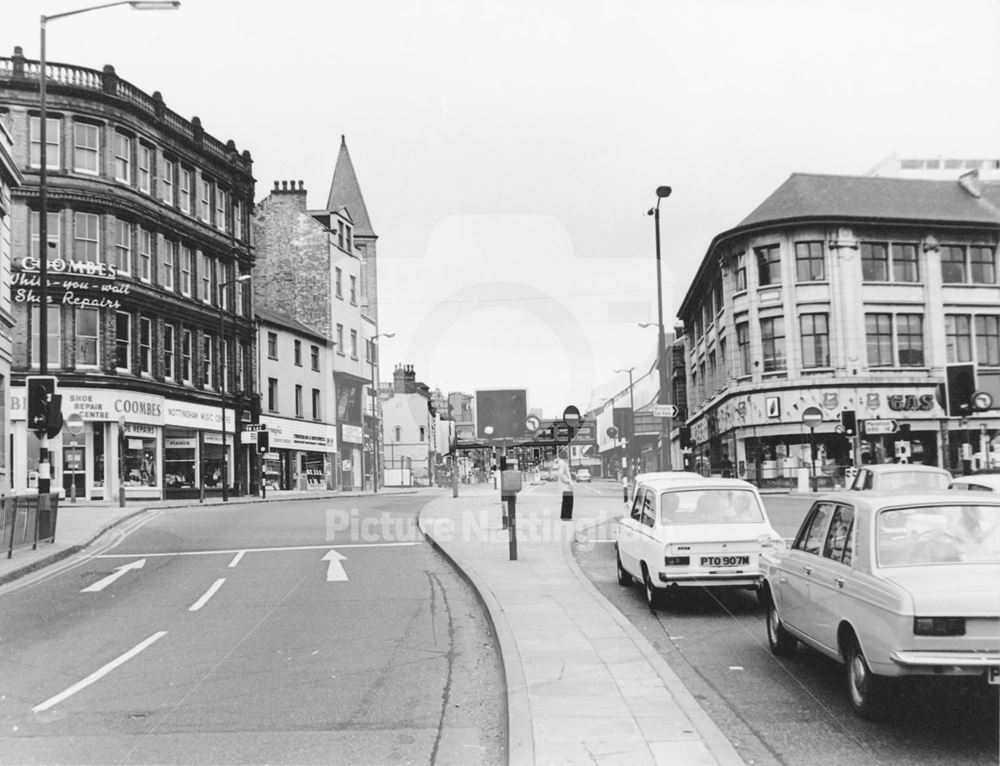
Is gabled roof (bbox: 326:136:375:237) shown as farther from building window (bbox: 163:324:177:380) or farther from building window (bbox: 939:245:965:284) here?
building window (bbox: 939:245:965:284)

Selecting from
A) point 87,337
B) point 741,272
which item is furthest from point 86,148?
point 741,272

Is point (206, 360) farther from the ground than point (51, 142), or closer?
closer

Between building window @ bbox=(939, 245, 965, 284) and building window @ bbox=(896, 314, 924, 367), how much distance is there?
285 cm

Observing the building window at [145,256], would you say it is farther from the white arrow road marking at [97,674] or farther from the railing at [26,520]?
the white arrow road marking at [97,674]

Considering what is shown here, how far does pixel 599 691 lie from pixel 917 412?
4559 cm

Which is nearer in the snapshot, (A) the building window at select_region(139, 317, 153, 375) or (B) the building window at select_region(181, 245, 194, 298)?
(A) the building window at select_region(139, 317, 153, 375)

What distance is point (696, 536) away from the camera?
11.4 m

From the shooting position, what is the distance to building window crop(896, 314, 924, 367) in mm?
49125

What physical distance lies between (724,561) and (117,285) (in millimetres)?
33137

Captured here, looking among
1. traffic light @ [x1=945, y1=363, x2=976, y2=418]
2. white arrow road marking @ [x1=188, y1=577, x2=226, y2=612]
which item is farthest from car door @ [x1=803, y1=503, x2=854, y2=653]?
white arrow road marking @ [x1=188, y1=577, x2=226, y2=612]

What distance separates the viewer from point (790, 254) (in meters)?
49.2

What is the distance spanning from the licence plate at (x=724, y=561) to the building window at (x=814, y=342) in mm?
39404

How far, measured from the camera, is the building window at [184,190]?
146 feet

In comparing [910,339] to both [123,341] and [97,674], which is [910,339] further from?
[97,674]
